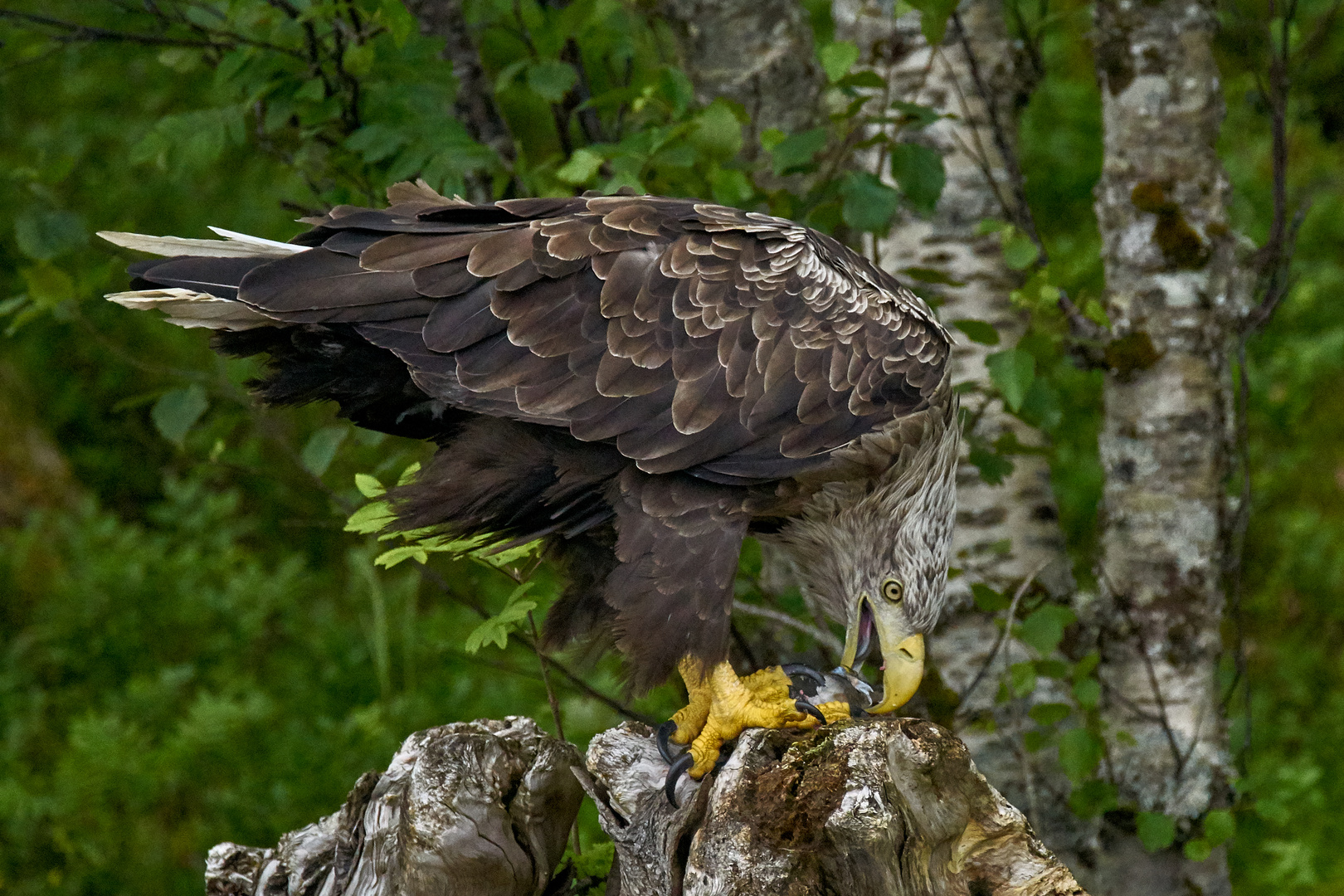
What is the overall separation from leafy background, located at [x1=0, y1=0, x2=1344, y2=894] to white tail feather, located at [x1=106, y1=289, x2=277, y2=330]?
1.66 ft

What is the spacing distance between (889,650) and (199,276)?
2031 mm

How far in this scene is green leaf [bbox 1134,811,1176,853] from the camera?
161 inches

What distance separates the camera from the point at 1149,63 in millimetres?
4320

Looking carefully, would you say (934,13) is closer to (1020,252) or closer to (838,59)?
(838,59)

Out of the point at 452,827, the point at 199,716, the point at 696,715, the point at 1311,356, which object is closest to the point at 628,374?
the point at 696,715

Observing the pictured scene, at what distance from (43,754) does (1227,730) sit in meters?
5.64

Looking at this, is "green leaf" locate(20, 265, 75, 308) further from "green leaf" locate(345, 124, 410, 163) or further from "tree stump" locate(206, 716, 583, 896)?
"tree stump" locate(206, 716, 583, 896)

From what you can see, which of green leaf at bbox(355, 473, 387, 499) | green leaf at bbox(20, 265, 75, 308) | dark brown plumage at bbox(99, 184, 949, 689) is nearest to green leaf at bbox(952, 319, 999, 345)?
dark brown plumage at bbox(99, 184, 949, 689)

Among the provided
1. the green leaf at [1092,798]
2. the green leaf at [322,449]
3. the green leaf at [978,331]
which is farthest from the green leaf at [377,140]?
the green leaf at [1092,798]

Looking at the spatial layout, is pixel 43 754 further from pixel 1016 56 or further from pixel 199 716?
pixel 1016 56

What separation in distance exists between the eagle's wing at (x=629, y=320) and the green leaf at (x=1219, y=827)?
6.00ft

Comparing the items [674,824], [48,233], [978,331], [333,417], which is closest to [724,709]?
[674,824]

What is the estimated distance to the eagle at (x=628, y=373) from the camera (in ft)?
10.4

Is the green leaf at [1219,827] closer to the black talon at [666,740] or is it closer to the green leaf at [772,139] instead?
the black talon at [666,740]
